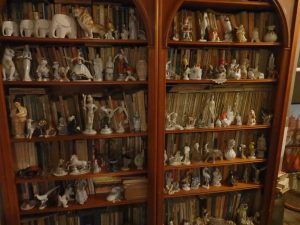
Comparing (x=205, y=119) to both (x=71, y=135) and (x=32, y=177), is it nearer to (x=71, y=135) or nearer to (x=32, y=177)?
(x=71, y=135)

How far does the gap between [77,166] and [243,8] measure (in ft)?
4.86

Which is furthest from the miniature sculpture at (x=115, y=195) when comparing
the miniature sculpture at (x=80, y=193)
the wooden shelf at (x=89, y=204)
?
the miniature sculpture at (x=80, y=193)

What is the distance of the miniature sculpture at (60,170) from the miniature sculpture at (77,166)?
0.04 m

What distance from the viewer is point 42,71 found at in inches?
57.7

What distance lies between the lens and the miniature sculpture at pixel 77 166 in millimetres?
1596

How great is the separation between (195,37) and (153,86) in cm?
45

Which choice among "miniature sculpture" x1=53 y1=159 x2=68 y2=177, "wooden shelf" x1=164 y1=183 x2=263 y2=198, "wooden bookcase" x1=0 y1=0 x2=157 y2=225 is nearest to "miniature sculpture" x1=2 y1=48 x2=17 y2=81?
"wooden bookcase" x1=0 y1=0 x2=157 y2=225

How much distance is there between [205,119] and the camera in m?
1.75

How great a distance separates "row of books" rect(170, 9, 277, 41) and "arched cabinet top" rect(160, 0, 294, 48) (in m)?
0.04

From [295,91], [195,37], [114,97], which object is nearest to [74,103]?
[114,97]

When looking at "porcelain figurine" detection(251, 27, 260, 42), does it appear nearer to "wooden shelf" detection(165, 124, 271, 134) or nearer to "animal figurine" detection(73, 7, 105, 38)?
"wooden shelf" detection(165, 124, 271, 134)

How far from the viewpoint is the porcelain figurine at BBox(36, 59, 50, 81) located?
146 centimetres

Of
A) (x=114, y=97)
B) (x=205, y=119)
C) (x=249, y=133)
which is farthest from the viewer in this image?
(x=249, y=133)

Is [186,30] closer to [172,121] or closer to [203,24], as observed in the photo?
[203,24]
